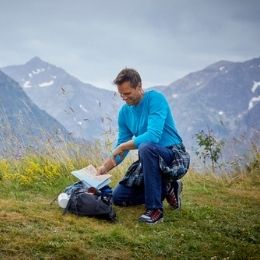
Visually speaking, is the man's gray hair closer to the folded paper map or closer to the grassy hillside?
the folded paper map

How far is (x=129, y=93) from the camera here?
20.3ft

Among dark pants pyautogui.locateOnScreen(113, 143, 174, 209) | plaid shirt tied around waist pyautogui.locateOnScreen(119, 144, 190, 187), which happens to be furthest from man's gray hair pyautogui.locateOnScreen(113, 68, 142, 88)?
plaid shirt tied around waist pyautogui.locateOnScreen(119, 144, 190, 187)

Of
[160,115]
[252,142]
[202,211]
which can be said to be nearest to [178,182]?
[202,211]

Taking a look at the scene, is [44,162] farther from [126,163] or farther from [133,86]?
[133,86]

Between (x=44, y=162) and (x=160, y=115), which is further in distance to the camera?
(x=44, y=162)

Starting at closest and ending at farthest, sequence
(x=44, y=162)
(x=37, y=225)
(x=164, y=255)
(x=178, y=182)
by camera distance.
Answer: (x=164, y=255) → (x=37, y=225) → (x=178, y=182) → (x=44, y=162)

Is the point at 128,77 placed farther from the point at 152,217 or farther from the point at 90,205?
the point at 152,217

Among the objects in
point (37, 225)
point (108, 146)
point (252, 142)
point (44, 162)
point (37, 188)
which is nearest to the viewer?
point (37, 225)

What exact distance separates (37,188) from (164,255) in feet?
12.6

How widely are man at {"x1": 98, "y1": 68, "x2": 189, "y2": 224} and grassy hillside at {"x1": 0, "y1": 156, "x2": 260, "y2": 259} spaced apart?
0.39 metres

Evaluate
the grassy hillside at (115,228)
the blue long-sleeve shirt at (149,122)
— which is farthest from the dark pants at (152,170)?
the grassy hillside at (115,228)

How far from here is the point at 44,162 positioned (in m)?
9.41

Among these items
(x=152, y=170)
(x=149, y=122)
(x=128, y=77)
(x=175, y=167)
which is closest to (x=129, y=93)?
(x=128, y=77)

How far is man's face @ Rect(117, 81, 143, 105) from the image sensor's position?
6133mm
